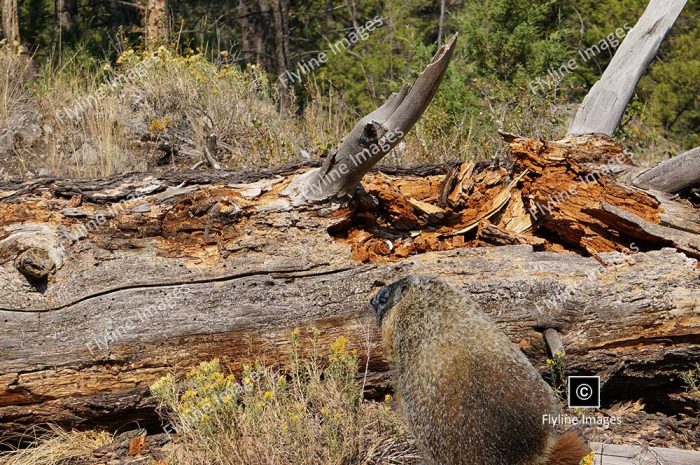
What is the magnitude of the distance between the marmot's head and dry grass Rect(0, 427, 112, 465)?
191cm

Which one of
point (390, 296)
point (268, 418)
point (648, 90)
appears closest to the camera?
point (268, 418)

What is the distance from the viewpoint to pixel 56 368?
4613mm

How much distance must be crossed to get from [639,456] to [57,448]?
3.35 meters

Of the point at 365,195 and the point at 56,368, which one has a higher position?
the point at 365,195

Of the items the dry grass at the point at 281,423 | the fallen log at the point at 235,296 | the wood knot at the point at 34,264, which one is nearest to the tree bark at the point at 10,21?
the fallen log at the point at 235,296

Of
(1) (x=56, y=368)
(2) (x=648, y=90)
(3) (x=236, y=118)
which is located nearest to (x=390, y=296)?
(1) (x=56, y=368)

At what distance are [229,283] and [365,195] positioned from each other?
1079mm

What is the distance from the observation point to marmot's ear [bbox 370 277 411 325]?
448 centimetres

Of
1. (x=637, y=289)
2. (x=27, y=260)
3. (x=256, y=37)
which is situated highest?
(x=256, y=37)

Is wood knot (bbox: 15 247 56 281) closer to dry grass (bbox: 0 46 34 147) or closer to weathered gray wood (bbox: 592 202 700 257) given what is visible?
weathered gray wood (bbox: 592 202 700 257)

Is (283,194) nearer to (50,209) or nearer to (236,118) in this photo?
(50,209)

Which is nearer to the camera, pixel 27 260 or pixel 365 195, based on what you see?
pixel 27 260

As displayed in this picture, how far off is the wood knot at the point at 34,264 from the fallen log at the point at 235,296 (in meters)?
0.05

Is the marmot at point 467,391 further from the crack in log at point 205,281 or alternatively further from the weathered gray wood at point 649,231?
the weathered gray wood at point 649,231
